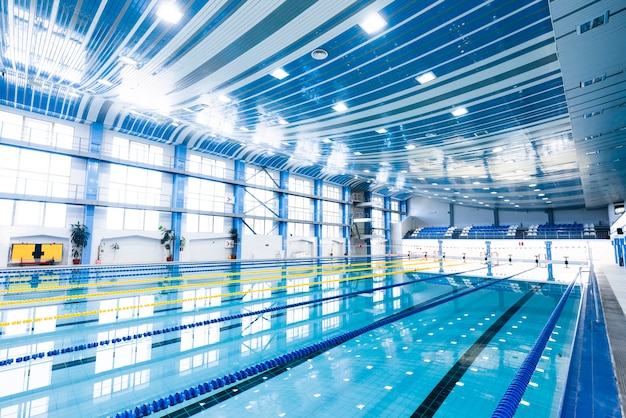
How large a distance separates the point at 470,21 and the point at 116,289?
9.32 meters

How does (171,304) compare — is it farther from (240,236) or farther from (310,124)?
(240,236)

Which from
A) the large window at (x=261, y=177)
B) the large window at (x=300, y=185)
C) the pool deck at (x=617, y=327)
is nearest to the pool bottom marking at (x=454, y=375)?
the pool deck at (x=617, y=327)

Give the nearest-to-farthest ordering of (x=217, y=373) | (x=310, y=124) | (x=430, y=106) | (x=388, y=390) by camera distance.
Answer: (x=388, y=390) < (x=217, y=373) < (x=430, y=106) < (x=310, y=124)

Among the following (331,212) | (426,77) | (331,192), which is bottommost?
(331,212)

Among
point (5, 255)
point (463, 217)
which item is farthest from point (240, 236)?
point (463, 217)

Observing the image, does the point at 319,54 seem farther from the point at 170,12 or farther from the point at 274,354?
the point at 274,354

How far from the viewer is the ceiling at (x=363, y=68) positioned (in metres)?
4.54

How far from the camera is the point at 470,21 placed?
4.59 m

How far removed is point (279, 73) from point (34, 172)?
12.3m

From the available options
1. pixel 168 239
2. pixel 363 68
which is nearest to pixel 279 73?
pixel 363 68

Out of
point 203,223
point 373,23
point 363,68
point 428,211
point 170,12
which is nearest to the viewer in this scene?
point 373,23

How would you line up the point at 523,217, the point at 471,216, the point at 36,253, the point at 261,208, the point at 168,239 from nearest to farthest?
the point at 36,253 < the point at 168,239 < the point at 261,208 < the point at 523,217 < the point at 471,216

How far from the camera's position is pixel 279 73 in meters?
6.54

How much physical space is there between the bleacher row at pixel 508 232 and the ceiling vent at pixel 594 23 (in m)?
23.9
